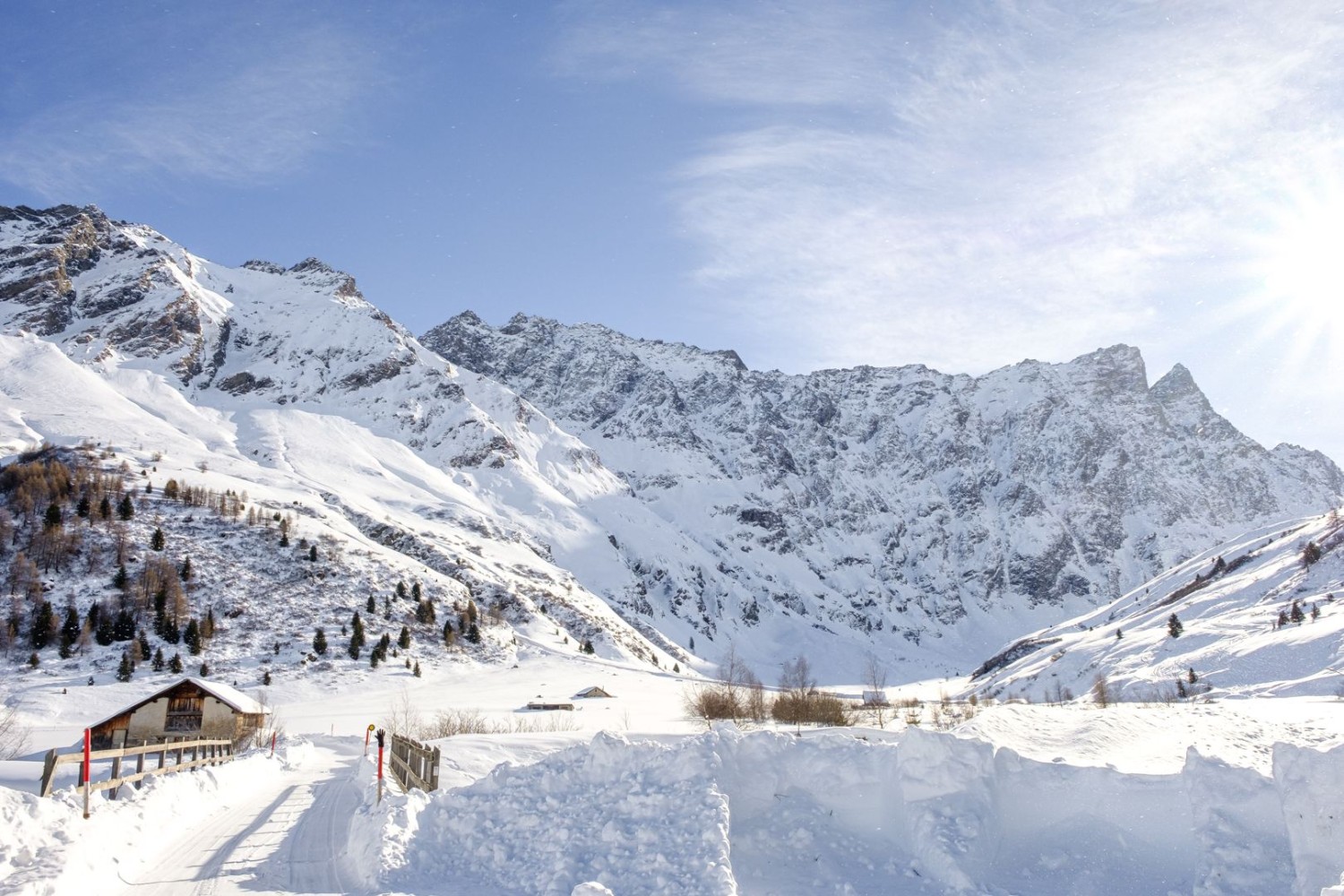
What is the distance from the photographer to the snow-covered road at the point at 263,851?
42.6ft

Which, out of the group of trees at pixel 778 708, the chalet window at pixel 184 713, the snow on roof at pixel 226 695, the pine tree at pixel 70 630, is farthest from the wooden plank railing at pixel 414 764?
the pine tree at pixel 70 630

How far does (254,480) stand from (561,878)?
412 feet

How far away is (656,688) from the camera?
8525 cm

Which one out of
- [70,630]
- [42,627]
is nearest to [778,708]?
[70,630]

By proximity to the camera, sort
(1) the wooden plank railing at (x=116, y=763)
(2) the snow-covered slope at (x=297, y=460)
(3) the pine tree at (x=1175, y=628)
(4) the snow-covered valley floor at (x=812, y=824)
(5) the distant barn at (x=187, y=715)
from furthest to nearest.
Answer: (2) the snow-covered slope at (x=297, y=460), (3) the pine tree at (x=1175, y=628), (5) the distant barn at (x=187, y=715), (1) the wooden plank railing at (x=116, y=763), (4) the snow-covered valley floor at (x=812, y=824)

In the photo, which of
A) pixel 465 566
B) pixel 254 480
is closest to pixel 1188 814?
pixel 465 566

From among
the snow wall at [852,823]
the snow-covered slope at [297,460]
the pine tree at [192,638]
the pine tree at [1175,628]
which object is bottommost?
the snow wall at [852,823]

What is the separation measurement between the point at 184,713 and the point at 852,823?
4424 centimetres

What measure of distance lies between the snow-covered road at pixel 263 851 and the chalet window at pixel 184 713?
87.0 feet

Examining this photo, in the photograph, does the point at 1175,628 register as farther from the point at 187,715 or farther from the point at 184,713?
the point at 184,713

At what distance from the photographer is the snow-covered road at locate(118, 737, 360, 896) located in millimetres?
12992

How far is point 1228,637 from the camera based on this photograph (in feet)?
176

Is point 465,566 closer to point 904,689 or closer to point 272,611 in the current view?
point 272,611

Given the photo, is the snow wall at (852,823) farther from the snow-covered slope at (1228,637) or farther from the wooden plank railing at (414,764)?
the snow-covered slope at (1228,637)
